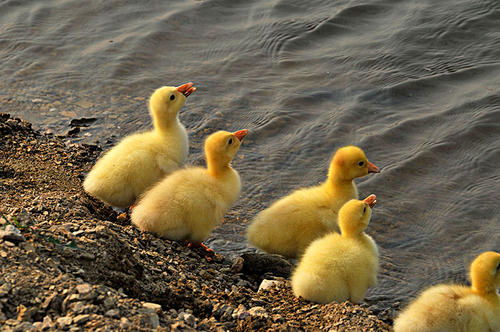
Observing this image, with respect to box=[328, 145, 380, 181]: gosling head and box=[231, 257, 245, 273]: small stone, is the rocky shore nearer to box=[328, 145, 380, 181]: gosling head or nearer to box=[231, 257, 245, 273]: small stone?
box=[231, 257, 245, 273]: small stone

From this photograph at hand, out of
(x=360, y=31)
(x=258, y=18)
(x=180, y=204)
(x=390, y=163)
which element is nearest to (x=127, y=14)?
(x=258, y=18)

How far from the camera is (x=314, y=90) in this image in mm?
8844

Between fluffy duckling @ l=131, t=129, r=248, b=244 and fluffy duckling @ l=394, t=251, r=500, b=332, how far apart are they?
5.98 ft

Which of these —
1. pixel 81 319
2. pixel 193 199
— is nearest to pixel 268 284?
pixel 193 199

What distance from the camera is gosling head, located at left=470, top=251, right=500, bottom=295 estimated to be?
4848mm

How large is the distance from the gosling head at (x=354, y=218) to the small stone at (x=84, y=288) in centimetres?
218

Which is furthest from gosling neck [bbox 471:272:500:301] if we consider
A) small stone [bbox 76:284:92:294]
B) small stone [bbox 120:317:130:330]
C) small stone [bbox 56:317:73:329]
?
small stone [bbox 56:317:73:329]

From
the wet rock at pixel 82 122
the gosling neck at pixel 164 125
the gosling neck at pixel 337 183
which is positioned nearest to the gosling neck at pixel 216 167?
the gosling neck at pixel 164 125

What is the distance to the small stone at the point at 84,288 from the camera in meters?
3.88

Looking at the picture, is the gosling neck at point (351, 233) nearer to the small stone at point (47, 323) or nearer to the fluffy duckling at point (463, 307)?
the fluffy duckling at point (463, 307)

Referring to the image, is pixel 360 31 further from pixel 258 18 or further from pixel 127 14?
pixel 127 14

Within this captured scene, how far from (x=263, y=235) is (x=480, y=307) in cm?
183

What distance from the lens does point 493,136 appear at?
25.6 ft

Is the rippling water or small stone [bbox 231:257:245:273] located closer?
small stone [bbox 231:257:245:273]
